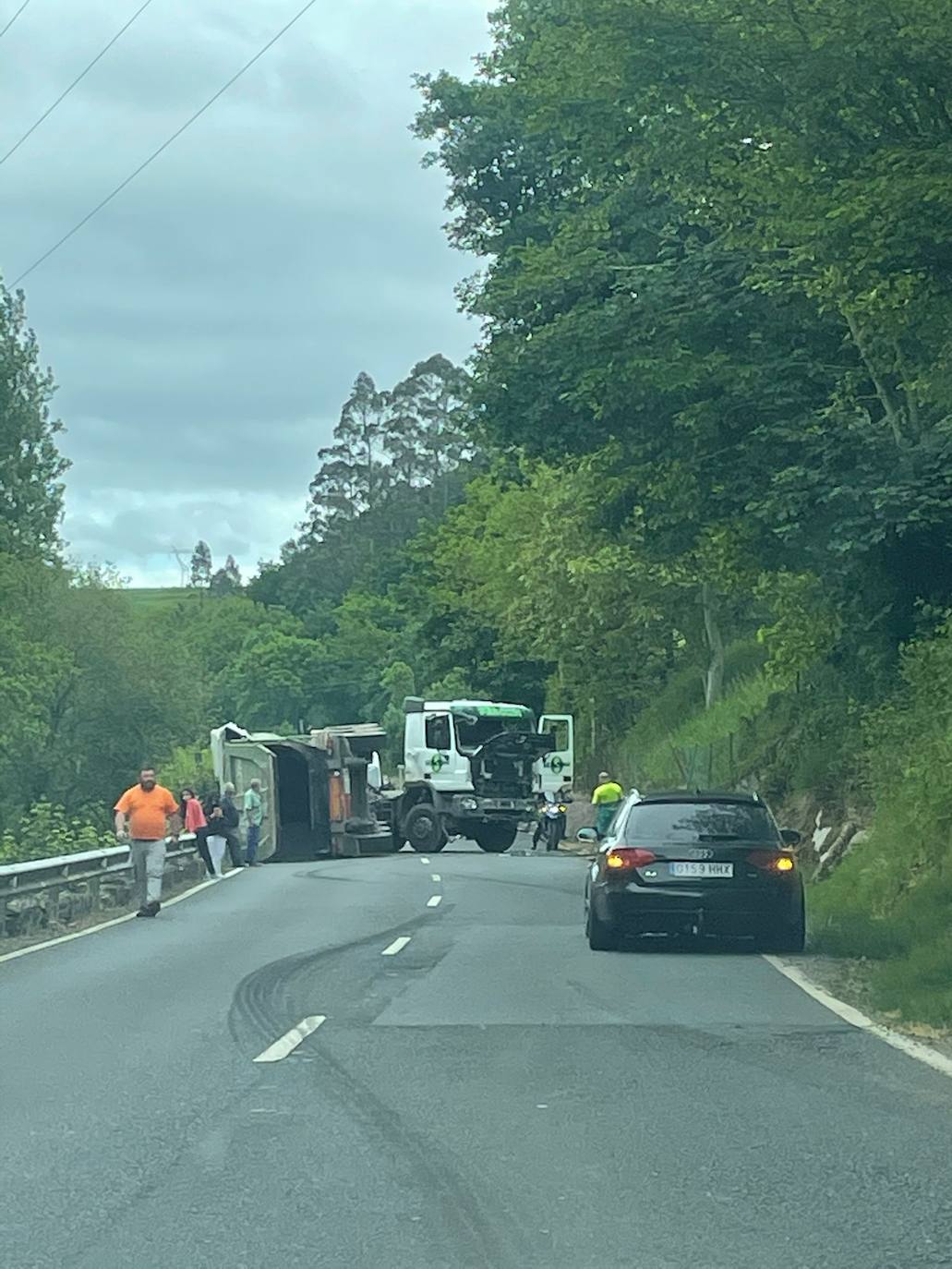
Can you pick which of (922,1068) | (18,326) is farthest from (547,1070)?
(18,326)

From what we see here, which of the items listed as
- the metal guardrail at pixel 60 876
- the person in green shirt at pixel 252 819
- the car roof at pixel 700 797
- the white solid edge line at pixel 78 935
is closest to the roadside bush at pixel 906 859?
the car roof at pixel 700 797

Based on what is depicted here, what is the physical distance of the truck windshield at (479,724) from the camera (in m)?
39.8

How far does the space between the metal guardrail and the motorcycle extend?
17263 millimetres

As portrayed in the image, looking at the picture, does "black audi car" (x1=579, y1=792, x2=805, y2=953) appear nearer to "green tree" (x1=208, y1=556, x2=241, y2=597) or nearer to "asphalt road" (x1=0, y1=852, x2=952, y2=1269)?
"asphalt road" (x1=0, y1=852, x2=952, y2=1269)

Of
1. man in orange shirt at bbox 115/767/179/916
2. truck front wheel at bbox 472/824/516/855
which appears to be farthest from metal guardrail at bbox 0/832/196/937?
truck front wheel at bbox 472/824/516/855

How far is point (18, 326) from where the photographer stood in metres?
61.7

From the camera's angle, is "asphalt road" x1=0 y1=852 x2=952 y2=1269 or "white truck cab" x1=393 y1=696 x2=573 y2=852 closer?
"asphalt road" x1=0 y1=852 x2=952 y2=1269

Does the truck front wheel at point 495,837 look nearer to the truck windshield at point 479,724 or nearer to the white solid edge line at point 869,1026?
the truck windshield at point 479,724

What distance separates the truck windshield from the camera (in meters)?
39.8

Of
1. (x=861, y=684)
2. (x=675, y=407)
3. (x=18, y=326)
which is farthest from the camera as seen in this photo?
(x=18, y=326)

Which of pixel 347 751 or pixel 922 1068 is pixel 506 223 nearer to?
pixel 347 751

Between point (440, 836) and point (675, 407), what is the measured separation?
19.8m

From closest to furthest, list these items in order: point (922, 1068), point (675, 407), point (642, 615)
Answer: point (922, 1068)
point (675, 407)
point (642, 615)

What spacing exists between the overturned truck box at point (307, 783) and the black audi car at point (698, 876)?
21739 millimetres
